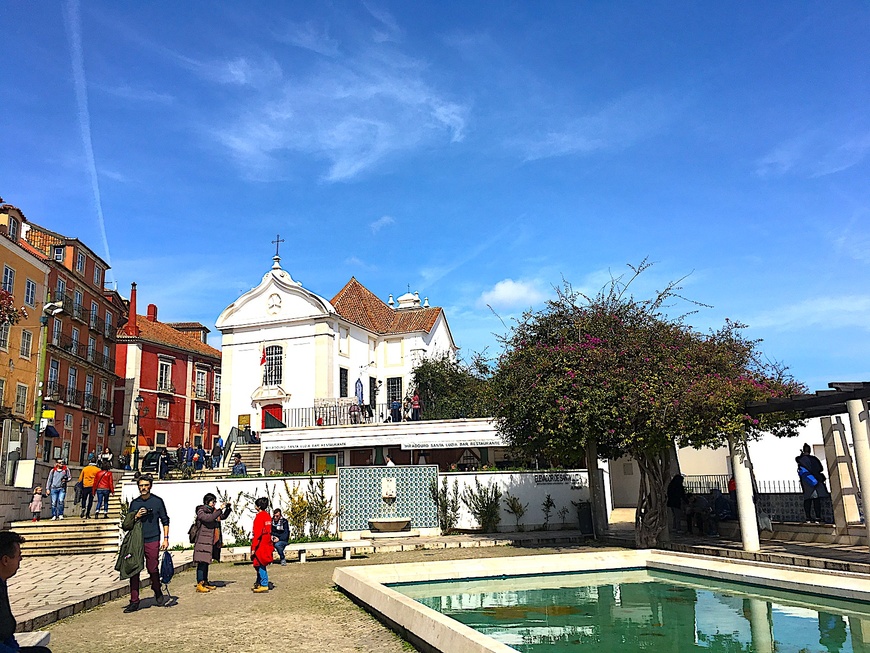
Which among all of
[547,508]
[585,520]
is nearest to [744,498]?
[585,520]

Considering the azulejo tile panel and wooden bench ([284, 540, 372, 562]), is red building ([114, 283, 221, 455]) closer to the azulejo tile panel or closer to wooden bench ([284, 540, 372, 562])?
the azulejo tile panel

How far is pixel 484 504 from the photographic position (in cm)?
2034

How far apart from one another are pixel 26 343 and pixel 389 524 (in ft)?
76.5

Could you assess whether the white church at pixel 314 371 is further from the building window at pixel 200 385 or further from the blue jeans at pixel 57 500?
the building window at pixel 200 385

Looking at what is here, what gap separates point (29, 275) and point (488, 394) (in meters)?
26.1

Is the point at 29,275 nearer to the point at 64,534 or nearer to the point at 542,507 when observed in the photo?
the point at 64,534

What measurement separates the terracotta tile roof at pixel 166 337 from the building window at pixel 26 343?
11.9 metres

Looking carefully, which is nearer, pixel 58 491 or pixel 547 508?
pixel 58 491

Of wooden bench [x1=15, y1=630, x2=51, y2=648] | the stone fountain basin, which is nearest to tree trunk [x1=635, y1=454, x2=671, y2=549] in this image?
the stone fountain basin

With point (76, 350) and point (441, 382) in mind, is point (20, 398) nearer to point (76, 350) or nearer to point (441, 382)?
point (76, 350)

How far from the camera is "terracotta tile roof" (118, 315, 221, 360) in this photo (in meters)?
46.6

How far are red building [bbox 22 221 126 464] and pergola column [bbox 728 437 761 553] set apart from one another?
31.2m

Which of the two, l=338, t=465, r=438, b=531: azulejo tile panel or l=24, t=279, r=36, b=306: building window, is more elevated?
l=24, t=279, r=36, b=306: building window

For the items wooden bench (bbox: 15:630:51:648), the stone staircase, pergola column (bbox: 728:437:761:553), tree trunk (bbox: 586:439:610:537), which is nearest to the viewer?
wooden bench (bbox: 15:630:51:648)
